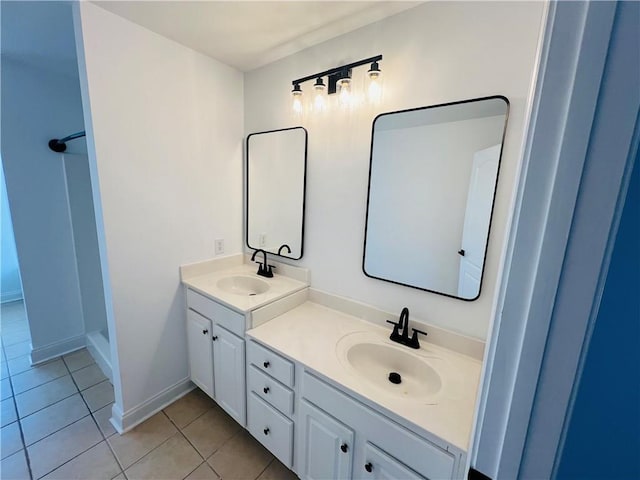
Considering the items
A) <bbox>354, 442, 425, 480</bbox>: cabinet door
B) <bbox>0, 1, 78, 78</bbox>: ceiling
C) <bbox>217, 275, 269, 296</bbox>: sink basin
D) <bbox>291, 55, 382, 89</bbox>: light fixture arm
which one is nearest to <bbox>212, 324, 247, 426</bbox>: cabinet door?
<bbox>217, 275, 269, 296</bbox>: sink basin

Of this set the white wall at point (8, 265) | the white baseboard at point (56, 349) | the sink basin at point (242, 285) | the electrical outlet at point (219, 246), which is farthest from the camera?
the white wall at point (8, 265)

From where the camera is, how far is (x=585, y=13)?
312 millimetres

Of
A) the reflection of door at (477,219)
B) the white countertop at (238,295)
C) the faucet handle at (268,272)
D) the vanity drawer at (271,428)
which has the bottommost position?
the vanity drawer at (271,428)

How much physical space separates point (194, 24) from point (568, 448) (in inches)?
83.0

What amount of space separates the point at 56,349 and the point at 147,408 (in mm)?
1274

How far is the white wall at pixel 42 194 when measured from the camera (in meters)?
1.91

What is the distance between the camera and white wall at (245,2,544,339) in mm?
1056

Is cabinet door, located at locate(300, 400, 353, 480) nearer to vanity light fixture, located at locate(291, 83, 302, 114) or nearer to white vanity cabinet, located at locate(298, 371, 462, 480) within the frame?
white vanity cabinet, located at locate(298, 371, 462, 480)

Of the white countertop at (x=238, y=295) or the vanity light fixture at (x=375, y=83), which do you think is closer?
the vanity light fixture at (x=375, y=83)

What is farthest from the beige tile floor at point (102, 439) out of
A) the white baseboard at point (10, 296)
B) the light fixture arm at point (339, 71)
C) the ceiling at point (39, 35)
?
the ceiling at point (39, 35)

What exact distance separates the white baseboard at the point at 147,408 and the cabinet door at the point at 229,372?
0.42 m

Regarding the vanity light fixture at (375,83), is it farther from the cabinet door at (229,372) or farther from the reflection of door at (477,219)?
the cabinet door at (229,372)

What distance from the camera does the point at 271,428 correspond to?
1355mm

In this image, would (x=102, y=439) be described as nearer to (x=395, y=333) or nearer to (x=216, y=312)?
(x=216, y=312)
